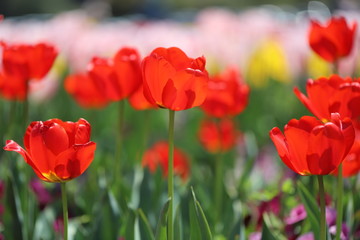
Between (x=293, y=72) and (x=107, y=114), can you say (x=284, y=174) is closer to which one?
(x=107, y=114)

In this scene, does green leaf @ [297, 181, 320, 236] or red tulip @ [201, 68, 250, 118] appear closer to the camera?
green leaf @ [297, 181, 320, 236]

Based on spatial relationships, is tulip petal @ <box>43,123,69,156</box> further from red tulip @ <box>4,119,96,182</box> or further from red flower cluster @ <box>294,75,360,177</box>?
red flower cluster @ <box>294,75,360,177</box>

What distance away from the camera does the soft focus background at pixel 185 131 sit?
145cm

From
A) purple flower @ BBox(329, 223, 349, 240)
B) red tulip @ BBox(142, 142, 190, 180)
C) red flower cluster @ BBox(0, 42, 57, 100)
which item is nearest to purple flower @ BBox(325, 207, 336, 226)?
purple flower @ BBox(329, 223, 349, 240)

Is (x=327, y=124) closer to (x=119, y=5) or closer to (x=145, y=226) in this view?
(x=145, y=226)

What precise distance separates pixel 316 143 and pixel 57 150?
39 cm

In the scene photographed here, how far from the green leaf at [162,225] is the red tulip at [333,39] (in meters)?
0.65

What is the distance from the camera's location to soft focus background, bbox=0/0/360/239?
1453mm

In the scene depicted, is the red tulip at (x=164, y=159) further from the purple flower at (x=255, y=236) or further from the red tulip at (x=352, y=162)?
the red tulip at (x=352, y=162)

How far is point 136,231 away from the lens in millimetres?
1186

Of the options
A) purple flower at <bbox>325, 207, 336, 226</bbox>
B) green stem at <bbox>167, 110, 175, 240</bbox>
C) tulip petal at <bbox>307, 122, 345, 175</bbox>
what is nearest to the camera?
tulip petal at <bbox>307, 122, 345, 175</bbox>

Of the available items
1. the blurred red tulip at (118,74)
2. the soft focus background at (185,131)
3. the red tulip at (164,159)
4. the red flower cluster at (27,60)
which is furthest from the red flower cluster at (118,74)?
the red tulip at (164,159)

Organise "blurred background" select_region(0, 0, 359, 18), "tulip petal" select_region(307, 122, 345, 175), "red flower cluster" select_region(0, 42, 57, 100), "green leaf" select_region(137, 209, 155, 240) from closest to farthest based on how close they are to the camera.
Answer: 1. "tulip petal" select_region(307, 122, 345, 175)
2. "green leaf" select_region(137, 209, 155, 240)
3. "red flower cluster" select_region(0, 42, 57, 100)
4. "blurred background" select_region(0, 0, 359, 18)

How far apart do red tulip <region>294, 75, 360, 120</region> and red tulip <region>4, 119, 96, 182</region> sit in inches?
16.3
